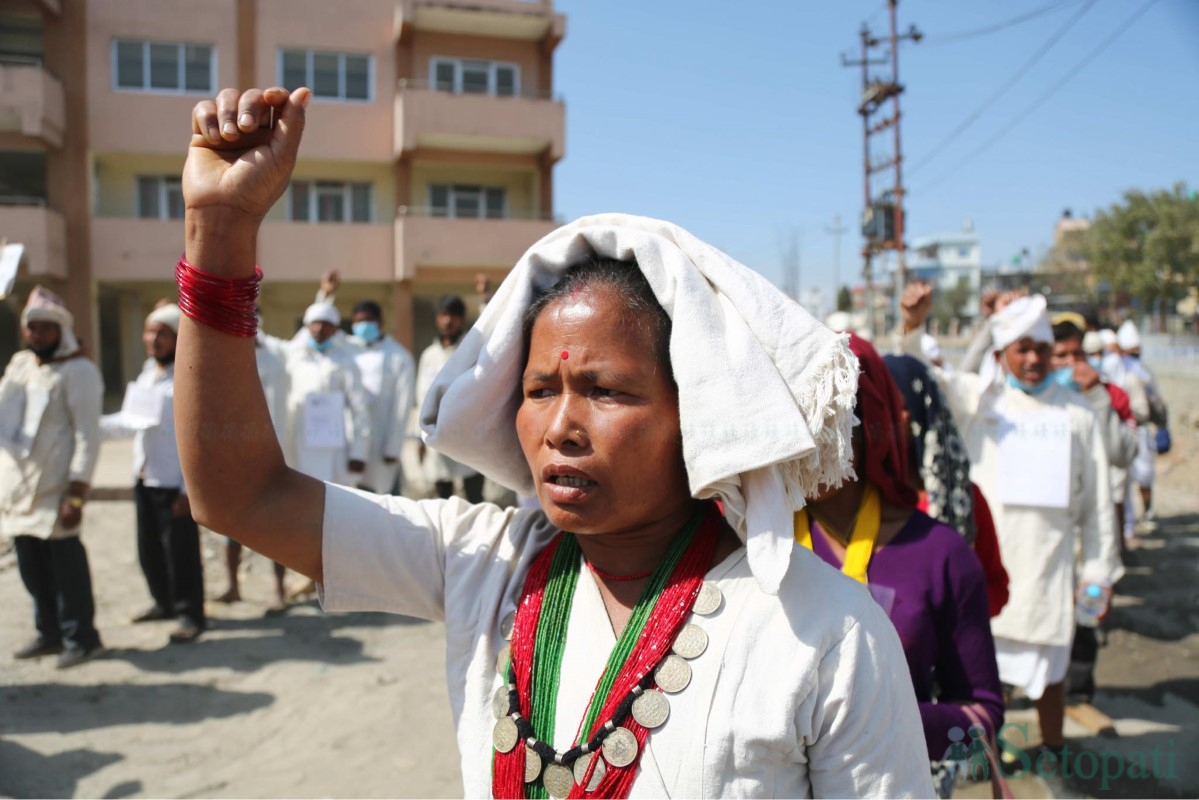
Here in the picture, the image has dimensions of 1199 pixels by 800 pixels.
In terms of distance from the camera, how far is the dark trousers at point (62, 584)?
5.41 metres

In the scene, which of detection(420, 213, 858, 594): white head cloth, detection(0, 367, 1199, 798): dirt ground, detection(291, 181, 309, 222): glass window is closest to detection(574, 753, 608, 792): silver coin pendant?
detection(420, 213, 858, 594): white head cloth

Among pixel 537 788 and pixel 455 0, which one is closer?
pixel 537 788

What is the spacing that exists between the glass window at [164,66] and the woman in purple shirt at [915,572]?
811 inches

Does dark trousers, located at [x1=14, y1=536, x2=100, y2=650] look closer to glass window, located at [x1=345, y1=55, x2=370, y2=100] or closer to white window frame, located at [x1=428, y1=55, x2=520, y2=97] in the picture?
white window frame, located at [x1=428, y1=55, x2=520, y2=97]

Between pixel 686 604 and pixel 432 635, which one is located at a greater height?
pixel 686 604

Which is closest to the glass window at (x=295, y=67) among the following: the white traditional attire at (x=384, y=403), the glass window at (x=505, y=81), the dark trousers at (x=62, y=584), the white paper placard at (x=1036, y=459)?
the glass window at (x=505, y=81)

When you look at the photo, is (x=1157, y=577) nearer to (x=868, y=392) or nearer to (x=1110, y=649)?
(x=1110, y=649)

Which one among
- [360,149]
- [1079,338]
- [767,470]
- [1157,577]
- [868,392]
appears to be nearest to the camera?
[767,470]

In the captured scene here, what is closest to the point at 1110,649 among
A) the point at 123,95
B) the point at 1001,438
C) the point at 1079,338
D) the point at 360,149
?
the point at 1079,338

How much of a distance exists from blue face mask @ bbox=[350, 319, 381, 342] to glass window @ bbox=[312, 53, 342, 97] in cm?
1406

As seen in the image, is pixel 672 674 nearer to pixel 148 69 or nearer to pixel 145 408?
pixel 145 408

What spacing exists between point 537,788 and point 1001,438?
12.1 ft

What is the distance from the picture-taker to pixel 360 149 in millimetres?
20234

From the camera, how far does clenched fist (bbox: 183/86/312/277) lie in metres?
1.40
